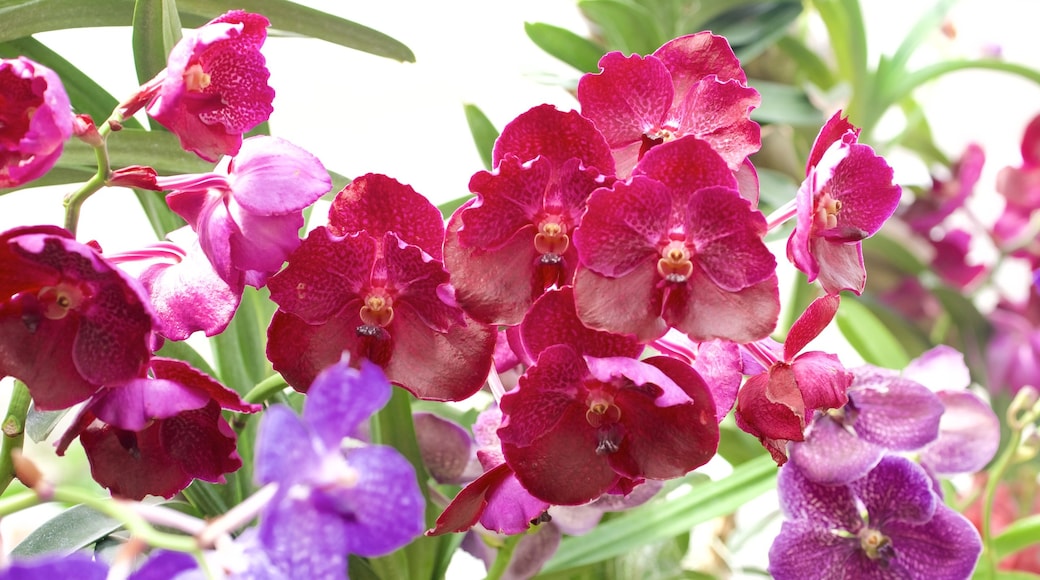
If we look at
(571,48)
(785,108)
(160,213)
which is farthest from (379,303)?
(785,108)

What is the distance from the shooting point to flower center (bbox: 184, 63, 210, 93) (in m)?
0.34

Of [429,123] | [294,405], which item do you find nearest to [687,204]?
[294,405]

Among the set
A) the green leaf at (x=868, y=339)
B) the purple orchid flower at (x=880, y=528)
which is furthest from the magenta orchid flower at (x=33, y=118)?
the green leaf at (x=868, y=339)

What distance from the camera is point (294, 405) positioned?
0.52 metres

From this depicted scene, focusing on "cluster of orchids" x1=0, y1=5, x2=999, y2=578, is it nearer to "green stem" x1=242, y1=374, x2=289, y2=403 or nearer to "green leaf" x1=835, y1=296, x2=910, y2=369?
"green stem" x1=242, y1=374, x2=289, y2=403

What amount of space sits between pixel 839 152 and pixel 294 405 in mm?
312

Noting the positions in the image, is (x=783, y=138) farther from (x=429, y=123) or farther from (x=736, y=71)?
(x=429, y=123)

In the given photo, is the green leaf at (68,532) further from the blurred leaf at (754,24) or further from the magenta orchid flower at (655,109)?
the blurred leaf at (754,24)

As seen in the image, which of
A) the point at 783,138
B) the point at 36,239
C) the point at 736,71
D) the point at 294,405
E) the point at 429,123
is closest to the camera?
the point at 36,239

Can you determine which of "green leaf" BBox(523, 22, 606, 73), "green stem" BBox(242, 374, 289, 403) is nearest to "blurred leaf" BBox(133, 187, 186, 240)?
"green stem" BBox(242, 374, 289, 403)

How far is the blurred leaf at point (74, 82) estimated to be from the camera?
0.48m

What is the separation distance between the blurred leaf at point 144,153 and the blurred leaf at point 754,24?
58 cm

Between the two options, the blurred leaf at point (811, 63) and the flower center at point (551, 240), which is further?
the blurred leaf at point (811, 63)

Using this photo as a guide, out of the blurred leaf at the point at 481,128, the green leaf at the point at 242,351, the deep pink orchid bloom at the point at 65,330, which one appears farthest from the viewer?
the blurred leaf at the point at 481,128
